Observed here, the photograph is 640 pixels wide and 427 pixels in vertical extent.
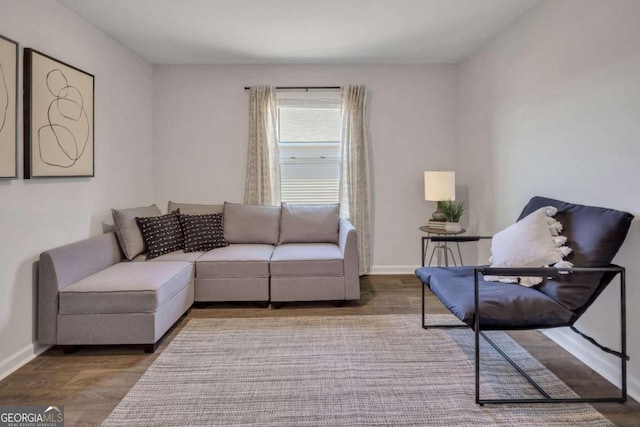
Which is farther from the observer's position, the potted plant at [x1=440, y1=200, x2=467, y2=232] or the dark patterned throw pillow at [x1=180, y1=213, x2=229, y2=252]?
the potted plant at [x1=440, y1=200, x2=467, y2=232]

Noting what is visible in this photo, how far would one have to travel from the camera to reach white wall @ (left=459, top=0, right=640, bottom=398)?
2.08 m

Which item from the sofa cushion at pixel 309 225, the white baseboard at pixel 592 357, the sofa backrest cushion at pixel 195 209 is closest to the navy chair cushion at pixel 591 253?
the white baseboard at pixel 592 357

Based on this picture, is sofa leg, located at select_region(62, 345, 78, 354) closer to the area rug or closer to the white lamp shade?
the area rug

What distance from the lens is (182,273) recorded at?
121 inches

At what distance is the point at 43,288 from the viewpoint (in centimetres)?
250

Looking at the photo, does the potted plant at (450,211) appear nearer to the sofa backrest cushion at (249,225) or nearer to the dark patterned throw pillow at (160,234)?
the sofa backrest cushion at (249,225)

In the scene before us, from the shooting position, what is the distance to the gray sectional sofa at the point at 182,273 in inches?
99.3

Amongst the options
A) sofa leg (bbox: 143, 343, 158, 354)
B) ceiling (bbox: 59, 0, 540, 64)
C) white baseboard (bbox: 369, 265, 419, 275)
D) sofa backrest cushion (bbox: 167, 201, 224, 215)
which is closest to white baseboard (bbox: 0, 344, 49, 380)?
sofa leg (bbox: 143, 343, 158, 354)

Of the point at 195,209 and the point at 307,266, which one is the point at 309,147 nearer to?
the point at 195,209

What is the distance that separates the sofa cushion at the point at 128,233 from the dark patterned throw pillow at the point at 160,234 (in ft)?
0.16

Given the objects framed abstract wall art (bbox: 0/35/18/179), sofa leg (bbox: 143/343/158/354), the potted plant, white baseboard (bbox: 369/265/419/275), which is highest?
framed abstract wall art (bbox: 0/35/18/179)

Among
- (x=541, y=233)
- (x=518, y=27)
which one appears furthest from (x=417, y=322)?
(x=518, y=27)

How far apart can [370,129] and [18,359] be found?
380cm

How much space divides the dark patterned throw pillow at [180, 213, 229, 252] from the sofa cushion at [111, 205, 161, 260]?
42 centimetres
